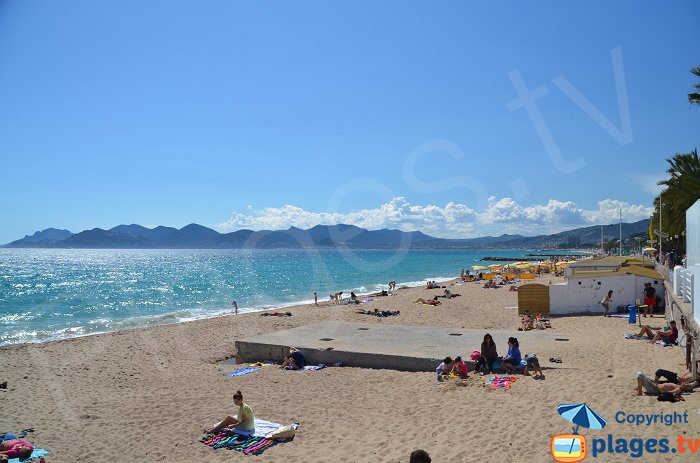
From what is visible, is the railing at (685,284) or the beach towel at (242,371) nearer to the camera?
the railing at (685,284)

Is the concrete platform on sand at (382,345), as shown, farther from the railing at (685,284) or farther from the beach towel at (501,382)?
the railing at (685,284)

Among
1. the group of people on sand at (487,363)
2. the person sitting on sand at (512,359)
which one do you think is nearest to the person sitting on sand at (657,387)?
the group of people on sand at (487,363)

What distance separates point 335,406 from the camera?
28.7 ft

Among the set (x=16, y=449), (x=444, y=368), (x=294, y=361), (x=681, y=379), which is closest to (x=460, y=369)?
(x=444, y=368)

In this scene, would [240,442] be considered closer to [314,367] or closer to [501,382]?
[314,367]

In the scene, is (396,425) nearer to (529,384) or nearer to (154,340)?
(529,384)

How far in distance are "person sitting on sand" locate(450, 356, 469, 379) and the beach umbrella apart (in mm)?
3147

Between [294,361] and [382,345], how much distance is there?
2.25 meters

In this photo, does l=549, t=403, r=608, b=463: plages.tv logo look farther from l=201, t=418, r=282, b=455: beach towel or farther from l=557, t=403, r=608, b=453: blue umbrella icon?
l=201, t=418, r=282, b=455: beach towel

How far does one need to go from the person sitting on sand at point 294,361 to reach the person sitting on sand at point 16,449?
559 cm

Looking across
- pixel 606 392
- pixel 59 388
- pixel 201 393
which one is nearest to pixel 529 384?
pixel 606 392

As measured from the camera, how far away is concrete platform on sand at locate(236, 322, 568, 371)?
36.0ft

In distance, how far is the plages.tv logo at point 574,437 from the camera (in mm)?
5688

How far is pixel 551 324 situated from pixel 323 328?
25.3 ft
